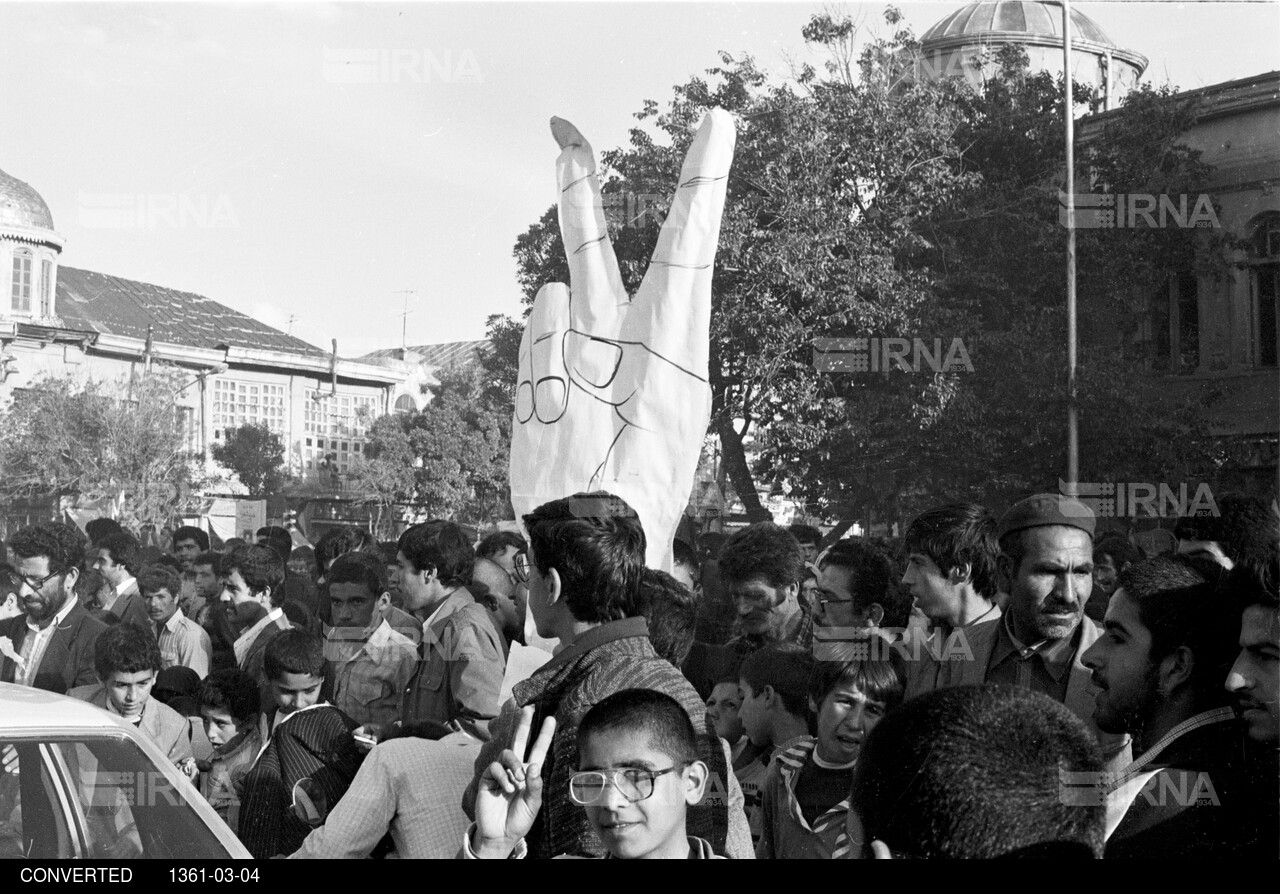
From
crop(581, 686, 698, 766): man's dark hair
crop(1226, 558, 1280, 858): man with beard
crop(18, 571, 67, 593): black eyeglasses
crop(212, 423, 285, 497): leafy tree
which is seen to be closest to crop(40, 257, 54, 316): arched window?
crop(212, 423, 285, 497): leafy tree

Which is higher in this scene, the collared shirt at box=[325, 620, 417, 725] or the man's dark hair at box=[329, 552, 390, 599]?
the man's dark hair at box=[329, 552, 390, 599]

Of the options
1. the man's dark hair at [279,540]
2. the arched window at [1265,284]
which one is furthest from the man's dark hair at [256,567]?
the arched window at [1265,284]

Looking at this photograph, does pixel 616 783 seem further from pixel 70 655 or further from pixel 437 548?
pixel 70 655

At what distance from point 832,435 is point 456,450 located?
507cm

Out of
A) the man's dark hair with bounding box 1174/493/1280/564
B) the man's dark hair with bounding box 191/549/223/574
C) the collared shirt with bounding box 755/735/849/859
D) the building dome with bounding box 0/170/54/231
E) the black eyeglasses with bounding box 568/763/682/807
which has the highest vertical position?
the building dome with bounding box 0/170/54/231

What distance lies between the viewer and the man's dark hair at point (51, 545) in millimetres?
5051

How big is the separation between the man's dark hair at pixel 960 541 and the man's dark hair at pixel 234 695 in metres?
1.83

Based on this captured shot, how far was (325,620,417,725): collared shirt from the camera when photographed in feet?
12.4

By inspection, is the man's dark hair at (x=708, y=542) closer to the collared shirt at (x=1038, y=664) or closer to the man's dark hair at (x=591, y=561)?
the collared shirt at (x=1038, y=664)

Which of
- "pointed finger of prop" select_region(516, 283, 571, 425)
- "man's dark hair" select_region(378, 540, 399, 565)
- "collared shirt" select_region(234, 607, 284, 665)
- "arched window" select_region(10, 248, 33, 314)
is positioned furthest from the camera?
"arched window" select_region(10, 248, 33, 314)

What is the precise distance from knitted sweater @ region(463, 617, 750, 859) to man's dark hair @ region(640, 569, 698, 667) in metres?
0.47

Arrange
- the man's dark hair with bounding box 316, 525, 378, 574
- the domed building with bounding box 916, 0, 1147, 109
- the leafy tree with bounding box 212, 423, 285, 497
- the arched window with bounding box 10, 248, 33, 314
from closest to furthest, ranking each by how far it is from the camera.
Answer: the man's dark hair with bounding box 316, 525, 378, 574
the domed building with bounding box 916, 0, 1147, 109
the arched window with bounding box 10, 248, 33, 314
the leafy tree with bounding box 212, 423, 285, 497

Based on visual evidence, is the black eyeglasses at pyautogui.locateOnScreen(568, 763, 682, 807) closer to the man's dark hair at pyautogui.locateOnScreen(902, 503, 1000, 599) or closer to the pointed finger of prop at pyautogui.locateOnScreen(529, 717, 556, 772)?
the pointed finger of prop at pyautogui.locateOnScreen(529, 717, 556, 772)

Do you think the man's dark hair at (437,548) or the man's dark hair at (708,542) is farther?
the man's dark hair at (708,542)
